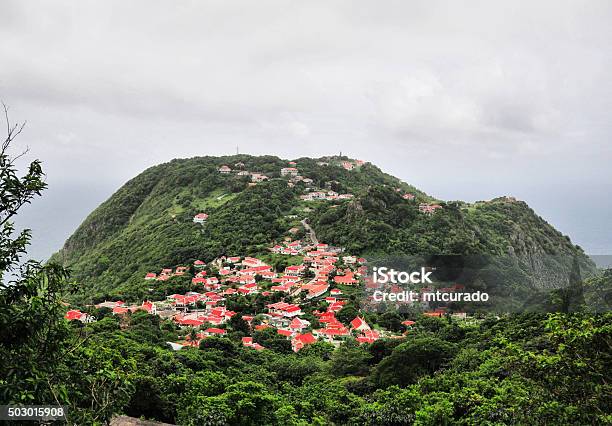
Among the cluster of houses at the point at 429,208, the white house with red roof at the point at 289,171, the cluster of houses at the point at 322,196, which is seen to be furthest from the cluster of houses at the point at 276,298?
the white house with red roof at the point at 289,171

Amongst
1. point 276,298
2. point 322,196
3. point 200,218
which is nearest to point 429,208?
point 322,196

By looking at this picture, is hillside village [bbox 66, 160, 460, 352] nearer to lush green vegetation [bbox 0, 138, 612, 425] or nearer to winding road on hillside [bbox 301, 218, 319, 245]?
winding road on hillside [bbox 301, 218, 319, 245]

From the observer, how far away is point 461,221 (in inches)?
1689

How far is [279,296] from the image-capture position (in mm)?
29172

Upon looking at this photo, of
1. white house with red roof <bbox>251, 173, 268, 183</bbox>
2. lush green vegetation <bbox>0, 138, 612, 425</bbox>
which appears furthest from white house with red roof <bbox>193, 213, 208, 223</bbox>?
lush green vegetation <bbox>0, 138, 612, 425</bbox>

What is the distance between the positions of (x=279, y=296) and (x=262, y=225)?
654 inches

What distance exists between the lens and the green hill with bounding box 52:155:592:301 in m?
38.6

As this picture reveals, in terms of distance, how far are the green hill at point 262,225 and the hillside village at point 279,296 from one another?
2315mm

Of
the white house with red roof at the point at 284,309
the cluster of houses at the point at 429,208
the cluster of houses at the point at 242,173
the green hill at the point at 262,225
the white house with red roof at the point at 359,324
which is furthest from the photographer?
the cluster of houses at the point at 242,173

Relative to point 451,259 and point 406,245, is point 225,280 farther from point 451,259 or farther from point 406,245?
point 451,259

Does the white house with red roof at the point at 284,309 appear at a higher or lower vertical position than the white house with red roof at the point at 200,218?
lower

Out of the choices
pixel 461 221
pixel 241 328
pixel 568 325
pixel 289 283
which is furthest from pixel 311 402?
pixel 461 221

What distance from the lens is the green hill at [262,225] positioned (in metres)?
38.6

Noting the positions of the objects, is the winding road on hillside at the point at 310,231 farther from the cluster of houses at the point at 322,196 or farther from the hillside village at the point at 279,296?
the cluster of houses at the point at 322,196
